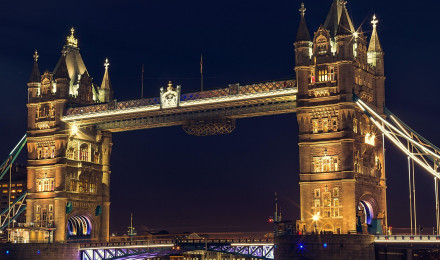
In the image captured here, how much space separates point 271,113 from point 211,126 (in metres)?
7.58

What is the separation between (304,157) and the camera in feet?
286

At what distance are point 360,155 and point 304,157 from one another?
5.85 m

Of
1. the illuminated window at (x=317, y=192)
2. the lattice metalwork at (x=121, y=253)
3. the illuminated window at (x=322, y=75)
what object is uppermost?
the illuminated window at (x=322, y=75)

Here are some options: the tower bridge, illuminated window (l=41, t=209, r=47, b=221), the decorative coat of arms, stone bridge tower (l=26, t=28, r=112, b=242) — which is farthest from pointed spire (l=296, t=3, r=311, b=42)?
illuminated window (l=41, t=209, r=47, b=221)

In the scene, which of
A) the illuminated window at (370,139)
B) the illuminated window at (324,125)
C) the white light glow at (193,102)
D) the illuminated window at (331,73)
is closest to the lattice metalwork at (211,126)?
the white light glow at (193,102)

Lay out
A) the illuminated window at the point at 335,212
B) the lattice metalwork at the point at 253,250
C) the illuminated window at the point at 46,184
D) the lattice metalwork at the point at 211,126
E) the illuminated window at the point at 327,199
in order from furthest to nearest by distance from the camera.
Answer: the illuminated window at the point at 46,184 → the lattice metalwork at the point at 211,126 → the lattice metalwork at the point at 253,250 → the illuminated window at the point at 327,199 → the illuminated window at the point at 335,212

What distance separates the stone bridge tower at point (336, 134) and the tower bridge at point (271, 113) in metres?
0.11

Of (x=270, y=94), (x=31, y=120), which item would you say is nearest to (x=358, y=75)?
(x=270, y=94)

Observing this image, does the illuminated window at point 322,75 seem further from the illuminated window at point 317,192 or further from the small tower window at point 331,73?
the illuminated window at point 317,192

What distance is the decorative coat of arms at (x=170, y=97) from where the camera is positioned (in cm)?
9844

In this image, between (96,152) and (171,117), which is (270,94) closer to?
(171,117)

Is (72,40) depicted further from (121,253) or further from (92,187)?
(121,253)

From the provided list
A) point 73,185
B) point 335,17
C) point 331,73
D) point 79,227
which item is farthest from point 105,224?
point 335,17

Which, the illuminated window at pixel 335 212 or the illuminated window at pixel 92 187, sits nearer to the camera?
the illuminated window at pixel 335 212
